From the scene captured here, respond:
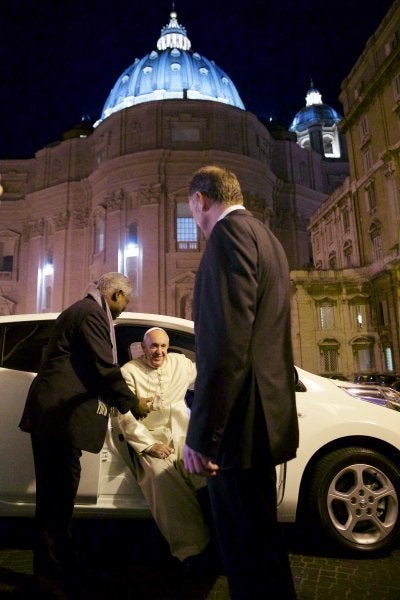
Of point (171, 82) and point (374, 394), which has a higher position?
point (171, 82)

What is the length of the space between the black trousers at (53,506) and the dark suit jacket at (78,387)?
135 millimetres

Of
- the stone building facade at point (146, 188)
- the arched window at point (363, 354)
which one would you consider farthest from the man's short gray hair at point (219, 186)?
the stone building facade at point (146, 188)

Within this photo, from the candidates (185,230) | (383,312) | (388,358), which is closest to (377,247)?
(383,312)

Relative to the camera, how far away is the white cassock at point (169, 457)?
10.5 ft

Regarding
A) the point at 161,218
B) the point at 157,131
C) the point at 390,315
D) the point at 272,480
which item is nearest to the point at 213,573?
the point at 272,480

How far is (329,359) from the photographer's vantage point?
32.8 metres

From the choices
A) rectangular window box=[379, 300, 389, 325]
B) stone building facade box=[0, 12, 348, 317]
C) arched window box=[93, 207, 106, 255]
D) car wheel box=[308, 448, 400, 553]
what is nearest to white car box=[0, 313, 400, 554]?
car wheel box=[308, 448, 400, 553]

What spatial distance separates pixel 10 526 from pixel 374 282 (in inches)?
1263

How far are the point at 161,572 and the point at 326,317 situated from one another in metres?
32.0

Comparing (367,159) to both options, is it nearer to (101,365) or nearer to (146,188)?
(146,188)

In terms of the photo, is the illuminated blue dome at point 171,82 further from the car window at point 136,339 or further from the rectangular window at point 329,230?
the car window at point 136,339

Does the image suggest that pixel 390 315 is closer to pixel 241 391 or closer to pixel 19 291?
pixel 241 391

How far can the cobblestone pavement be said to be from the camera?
117 inches

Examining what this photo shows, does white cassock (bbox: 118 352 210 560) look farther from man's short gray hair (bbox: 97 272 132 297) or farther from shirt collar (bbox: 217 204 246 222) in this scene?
shirt collar (bbox: 217 204 246 222)
